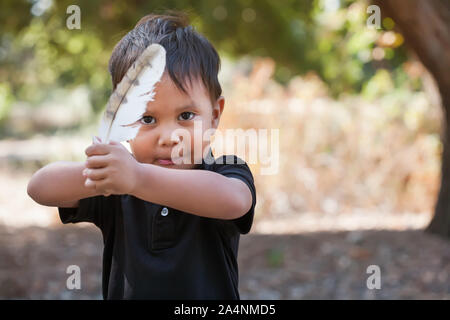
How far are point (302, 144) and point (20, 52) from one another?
14.1 m

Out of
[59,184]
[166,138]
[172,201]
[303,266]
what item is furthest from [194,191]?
[303,266]

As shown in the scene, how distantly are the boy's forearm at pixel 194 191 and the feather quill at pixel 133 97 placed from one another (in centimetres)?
12

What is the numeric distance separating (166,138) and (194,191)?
209 mm

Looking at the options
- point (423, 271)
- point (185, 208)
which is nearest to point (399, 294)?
point (423, 271)

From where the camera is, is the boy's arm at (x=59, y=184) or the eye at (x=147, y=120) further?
the eye at (x=147, y=120)

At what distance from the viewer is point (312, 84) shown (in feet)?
25.2

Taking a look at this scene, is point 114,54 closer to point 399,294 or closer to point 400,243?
point 399,294

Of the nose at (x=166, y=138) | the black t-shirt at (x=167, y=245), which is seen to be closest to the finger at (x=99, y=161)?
the nose at (x=166, y=138)

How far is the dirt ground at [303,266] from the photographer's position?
3834mm

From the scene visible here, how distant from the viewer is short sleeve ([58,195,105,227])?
1.56m

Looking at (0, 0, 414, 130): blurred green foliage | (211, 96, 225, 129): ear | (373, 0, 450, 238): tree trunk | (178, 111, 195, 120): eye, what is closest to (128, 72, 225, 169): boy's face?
(178, 111, 195, 120): eye

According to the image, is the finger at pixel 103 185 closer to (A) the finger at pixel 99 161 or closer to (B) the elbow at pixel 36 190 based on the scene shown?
(A) the finger at pixel 99 161

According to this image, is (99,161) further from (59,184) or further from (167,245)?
(167,245)

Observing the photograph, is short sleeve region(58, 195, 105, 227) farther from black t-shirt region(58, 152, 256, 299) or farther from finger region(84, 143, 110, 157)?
finger region(84, 143, 110, 157)
